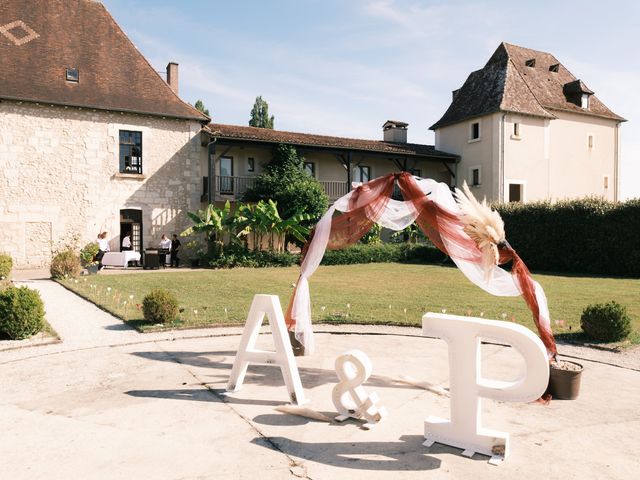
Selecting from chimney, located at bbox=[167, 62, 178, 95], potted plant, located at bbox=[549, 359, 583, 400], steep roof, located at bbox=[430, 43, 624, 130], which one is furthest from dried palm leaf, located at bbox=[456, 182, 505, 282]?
steep roof, located at bbox=[430, 43, 624, 130]

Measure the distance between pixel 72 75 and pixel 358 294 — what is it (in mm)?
17030

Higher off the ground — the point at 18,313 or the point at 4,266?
the point at 4,266

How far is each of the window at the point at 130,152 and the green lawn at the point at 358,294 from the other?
683 centimetres

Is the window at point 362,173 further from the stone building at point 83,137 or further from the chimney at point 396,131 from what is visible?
the stone building at point 83,137

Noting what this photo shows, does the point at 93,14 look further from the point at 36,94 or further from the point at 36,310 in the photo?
the point at 36,310

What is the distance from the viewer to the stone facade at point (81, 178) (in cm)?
2017

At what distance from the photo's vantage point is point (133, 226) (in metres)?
22.5

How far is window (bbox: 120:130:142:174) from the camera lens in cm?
2236

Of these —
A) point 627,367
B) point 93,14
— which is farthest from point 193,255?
point 627,367

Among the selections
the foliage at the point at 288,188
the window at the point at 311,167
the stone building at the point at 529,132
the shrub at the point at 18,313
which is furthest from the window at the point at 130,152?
the stone building at the point at 529,132

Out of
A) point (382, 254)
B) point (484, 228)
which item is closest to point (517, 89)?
point (382, 254)

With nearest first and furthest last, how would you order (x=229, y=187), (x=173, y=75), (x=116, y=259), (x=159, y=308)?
1. (x=159, y=308)
2. (x=116, y=259)
3. (x=229, y=187)
4. (x=173, y=75)

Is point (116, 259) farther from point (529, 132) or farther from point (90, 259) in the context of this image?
point (529, 132)

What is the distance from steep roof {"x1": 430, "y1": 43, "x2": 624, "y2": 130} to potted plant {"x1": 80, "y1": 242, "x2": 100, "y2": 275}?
23.2 meters
